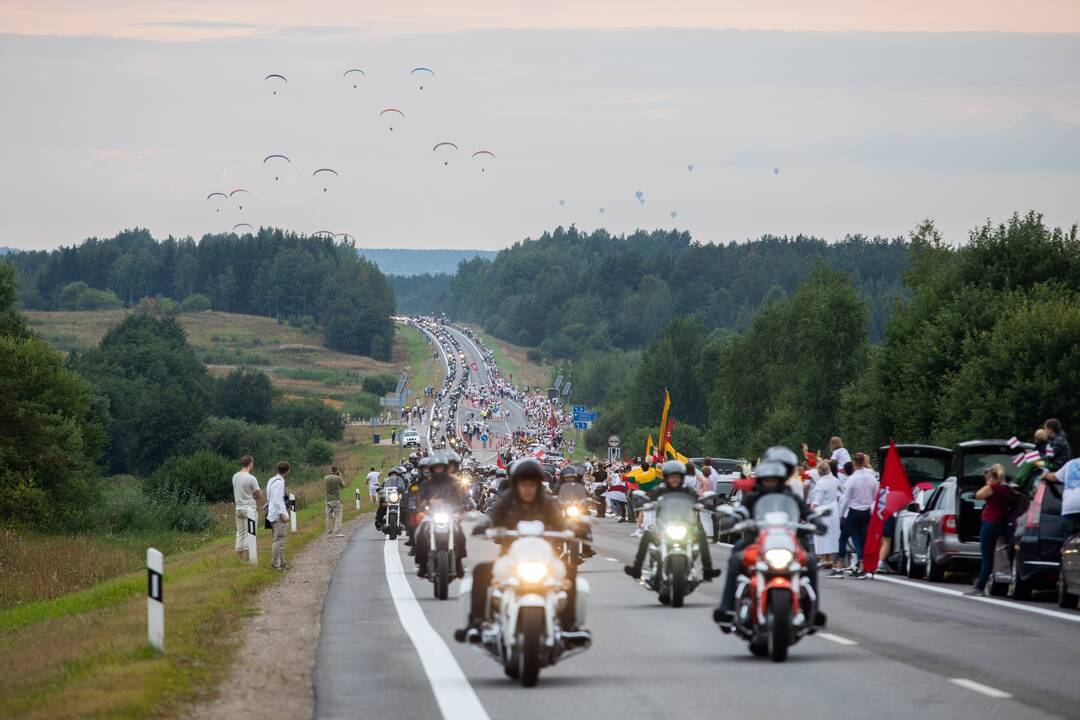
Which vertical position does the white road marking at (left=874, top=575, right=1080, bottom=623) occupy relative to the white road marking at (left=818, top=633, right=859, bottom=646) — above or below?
below

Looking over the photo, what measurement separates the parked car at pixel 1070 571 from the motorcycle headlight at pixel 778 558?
645 cm

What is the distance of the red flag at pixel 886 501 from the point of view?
27.6 meters

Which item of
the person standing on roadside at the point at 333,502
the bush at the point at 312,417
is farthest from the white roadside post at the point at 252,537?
the bush at the point at 312,417

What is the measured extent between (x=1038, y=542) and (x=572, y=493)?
1208cm

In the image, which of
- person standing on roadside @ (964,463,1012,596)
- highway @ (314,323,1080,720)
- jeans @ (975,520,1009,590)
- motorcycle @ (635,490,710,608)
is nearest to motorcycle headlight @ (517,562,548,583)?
highway @ (314,323,1080,720)

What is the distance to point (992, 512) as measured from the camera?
22453mm

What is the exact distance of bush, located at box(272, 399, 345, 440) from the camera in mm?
171375

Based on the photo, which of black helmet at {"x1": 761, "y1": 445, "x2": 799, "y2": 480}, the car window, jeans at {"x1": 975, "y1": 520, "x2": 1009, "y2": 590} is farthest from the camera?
the car window

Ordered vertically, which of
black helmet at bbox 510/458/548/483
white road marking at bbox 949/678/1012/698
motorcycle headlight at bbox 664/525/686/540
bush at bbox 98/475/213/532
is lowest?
bush at bbox 98/475/213/532

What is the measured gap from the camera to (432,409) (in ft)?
628

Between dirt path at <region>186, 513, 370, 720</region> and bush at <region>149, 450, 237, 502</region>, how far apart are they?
63.2 meters

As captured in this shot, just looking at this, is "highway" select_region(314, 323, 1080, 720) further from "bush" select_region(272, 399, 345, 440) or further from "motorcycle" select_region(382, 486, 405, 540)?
"bush" select_region(272, 399, 345, 440)

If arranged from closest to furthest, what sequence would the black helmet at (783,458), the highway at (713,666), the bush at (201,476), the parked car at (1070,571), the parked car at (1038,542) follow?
the highway at (713,666) → the black helmet at (783,458) → the parked car at (1070,571) → the parked car at (1038,542) → the bush at (201,476)

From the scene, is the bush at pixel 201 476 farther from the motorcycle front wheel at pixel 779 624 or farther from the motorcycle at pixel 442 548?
the motorcycle front wheel at pixel 779 624
